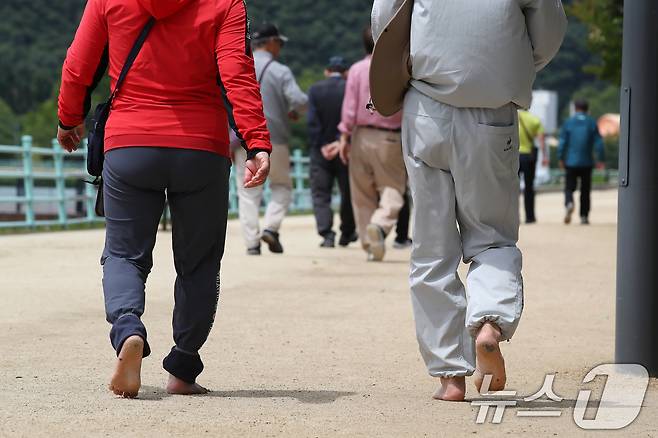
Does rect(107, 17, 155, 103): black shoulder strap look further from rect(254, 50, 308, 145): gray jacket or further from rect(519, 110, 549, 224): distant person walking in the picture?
rect(519, 110, 549, 224): distant person walking

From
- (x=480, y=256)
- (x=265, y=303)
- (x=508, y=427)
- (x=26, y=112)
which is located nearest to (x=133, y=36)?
(x=480, y=256)

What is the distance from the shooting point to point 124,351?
488cm

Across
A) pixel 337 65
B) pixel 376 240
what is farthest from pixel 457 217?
pixel 337 65

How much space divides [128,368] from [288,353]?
1872mm

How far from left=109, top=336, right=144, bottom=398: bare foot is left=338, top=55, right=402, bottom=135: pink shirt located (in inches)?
298

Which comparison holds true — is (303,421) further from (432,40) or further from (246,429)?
(432,40)

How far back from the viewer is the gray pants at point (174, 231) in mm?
5090

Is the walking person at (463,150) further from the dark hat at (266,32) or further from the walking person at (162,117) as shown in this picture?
the dark hat at (266,32)

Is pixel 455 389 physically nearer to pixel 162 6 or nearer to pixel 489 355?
pixel 489 355

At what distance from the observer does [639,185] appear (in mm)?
5738

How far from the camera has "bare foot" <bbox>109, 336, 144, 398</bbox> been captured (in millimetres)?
4875

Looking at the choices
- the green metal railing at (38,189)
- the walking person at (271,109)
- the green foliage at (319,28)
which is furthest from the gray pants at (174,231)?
the green foliage at (319,28)

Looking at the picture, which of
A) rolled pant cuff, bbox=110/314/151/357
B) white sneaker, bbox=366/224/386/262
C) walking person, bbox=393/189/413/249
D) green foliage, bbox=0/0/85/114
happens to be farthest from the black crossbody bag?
green foliage, bbox=0/0/85/114

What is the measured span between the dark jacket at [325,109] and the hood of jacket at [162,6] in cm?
937
